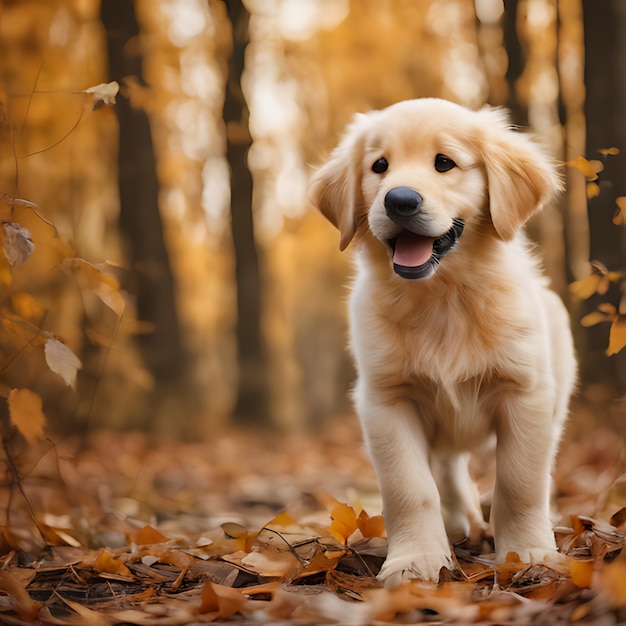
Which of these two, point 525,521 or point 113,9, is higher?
point 113,9

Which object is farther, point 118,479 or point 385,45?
point 385,45

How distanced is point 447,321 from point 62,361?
4.84 ft

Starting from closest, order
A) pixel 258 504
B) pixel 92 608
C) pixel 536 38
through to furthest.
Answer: pixel 92 608 < pixel 258 504 < pixel 536 38

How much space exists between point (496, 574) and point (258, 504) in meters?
3.11

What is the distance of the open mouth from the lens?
2.90m

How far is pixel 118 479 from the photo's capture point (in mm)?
6816

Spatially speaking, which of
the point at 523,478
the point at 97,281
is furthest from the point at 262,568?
the point at 97,281

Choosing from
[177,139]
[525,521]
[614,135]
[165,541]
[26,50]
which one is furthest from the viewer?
[177,139]

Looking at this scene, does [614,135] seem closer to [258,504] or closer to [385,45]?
[258,504]

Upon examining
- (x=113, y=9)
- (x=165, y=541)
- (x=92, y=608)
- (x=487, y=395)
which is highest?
(x=113, y=9)

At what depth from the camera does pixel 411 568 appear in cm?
263

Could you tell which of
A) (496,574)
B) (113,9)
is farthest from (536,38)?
(496,574)

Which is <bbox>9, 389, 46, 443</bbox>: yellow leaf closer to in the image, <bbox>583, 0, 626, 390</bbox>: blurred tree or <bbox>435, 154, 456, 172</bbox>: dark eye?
<bbox>435, 154, 456, 172</bbox>: dark eye

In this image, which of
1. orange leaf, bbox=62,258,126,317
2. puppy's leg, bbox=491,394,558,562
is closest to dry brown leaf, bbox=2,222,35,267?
orange leaf, bbox=62,258,126,317
